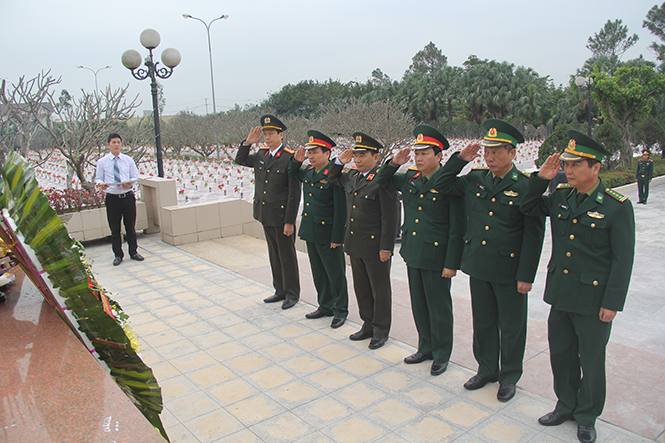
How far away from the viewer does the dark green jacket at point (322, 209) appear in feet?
15.3

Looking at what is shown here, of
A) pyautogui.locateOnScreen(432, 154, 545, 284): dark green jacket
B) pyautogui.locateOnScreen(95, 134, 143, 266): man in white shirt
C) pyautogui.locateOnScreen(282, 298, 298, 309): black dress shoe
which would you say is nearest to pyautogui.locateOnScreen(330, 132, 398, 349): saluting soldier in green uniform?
pyautogui.locateOnScreen(432, 154, 545, 284): dark green jacket

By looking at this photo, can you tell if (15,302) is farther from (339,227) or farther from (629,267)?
(629,267)

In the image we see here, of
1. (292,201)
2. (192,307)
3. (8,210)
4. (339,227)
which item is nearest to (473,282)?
(339,227)

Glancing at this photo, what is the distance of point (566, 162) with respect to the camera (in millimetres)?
2896

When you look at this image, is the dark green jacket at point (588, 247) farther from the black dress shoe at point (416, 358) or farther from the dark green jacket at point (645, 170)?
the dark green jacket at point (645, 170)

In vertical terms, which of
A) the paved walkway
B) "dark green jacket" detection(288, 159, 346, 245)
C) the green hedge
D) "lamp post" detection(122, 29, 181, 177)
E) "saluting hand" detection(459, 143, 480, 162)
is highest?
"lamp post" detection(122, 29, 181, 177)

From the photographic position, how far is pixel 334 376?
378 cm

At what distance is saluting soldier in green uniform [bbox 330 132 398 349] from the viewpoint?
13.4 ft

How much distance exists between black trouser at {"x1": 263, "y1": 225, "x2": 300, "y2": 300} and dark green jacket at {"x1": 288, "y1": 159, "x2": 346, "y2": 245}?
47 centimetres

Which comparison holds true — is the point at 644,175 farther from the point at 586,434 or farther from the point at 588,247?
the point at 586,434

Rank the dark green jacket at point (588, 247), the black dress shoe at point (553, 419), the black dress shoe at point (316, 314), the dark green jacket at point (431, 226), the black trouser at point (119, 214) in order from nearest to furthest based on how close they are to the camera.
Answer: the dark green jacket at point (588, 247) < the black dress shoe at point (553, 419) < the dark green jacket at point (431, 226) < the black dress shoe at point (316, 314) < the black trouser at point (119, 214)

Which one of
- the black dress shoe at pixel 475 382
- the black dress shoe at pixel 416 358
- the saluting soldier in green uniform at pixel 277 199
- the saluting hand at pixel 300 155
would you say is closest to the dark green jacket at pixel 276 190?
the saluting soldier in green uniform at pixel 277 199

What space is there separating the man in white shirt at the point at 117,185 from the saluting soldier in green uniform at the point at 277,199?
222 centimetres

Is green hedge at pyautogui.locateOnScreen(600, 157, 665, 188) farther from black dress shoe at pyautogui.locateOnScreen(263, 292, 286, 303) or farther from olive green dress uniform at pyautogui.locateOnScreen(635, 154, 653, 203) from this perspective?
black dress shoe at pyautogui.locateOnScreen(263, 292, 286, 303)
